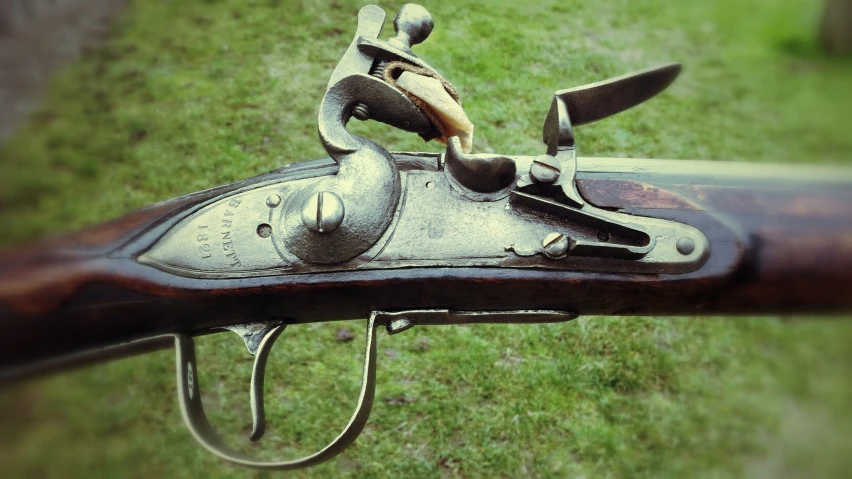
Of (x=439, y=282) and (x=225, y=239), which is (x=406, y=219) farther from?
(x=225, y=239)

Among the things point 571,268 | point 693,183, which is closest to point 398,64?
point 571,268

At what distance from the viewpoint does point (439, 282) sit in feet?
5.38

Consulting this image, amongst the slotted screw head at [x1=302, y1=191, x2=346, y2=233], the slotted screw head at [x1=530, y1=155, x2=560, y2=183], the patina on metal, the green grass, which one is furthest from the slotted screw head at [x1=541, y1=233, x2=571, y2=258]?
the green grass

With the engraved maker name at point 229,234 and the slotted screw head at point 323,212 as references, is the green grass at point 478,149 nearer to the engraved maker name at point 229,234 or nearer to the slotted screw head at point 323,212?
the engraved maker name at point 229,234

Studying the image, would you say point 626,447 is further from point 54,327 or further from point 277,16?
point 277,16

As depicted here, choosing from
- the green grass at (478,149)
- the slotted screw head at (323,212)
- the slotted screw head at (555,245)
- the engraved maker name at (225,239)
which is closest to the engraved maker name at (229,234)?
the engraved maker name at (225,239)

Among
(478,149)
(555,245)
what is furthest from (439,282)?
(478,149)

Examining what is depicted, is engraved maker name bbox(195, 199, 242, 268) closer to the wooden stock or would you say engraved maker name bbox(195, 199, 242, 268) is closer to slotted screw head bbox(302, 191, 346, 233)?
the wooden stock

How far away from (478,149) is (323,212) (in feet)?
6.25

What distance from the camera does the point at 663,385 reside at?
106 inches

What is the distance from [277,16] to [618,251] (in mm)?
3254

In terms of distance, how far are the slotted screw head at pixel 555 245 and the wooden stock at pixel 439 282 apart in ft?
0.24

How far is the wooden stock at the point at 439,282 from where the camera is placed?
1556mm

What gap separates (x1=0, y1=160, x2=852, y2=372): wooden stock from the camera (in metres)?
1.56
